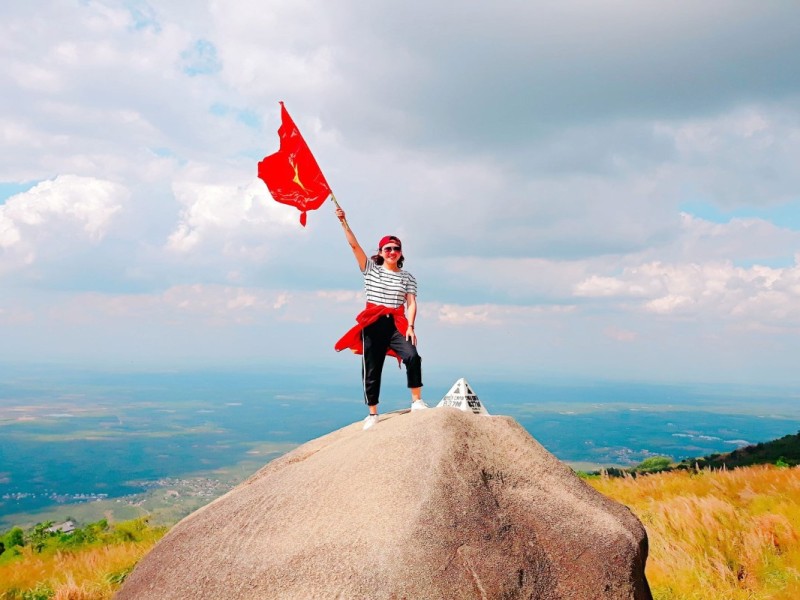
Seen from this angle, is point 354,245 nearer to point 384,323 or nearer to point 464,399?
point 384,323

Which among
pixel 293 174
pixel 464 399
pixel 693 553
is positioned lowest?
pixel 693 553

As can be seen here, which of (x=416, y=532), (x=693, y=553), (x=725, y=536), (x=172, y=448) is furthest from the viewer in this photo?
(x=172, y=448)

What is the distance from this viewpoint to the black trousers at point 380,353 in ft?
28.5

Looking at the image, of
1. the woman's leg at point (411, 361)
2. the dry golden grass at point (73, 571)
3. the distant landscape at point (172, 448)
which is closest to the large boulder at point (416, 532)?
the woman's leg at point (411, 361)

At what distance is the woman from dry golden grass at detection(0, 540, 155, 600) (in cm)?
440

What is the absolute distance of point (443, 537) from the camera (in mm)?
5543

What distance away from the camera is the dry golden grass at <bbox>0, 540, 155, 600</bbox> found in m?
8.44

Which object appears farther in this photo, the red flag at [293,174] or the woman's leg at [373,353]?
the red flag at [293,174]

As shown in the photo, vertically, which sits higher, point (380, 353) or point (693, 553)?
point (380, 353)

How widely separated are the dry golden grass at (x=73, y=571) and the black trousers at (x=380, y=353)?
14.4ft

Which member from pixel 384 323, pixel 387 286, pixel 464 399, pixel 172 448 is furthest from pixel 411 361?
pixel 172 448

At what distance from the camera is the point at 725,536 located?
1019cm

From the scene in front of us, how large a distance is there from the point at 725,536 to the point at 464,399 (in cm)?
533

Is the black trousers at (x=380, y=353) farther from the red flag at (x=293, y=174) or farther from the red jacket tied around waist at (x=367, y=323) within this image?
the red flag at (x=293, y=174)
